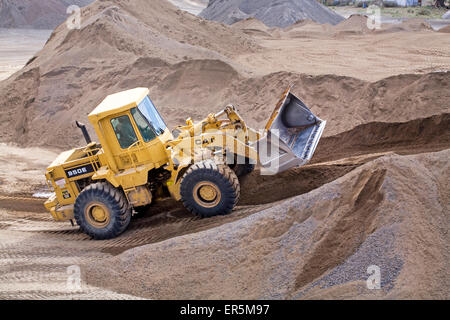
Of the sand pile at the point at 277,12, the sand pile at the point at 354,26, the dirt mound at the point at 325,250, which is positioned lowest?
the dirt mound at the point at 325,250

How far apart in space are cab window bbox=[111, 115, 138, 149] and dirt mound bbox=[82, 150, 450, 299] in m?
1.82

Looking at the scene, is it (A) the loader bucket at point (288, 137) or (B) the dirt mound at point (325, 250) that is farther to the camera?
(A) the loader bucket at point (288, 137)

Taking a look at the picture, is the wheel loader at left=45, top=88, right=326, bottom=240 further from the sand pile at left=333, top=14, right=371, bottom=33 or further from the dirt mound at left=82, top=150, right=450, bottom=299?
the sand pile at left=333, top=14, right=371, bottom=33

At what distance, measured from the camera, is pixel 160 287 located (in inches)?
228

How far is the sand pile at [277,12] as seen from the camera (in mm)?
30578

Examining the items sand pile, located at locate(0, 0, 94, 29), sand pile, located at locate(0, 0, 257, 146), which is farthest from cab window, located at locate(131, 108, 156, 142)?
sand pile, located at locate(0, 0, 94, 29)

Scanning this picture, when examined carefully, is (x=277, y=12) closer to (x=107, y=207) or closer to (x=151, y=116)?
(x=151, y=116)

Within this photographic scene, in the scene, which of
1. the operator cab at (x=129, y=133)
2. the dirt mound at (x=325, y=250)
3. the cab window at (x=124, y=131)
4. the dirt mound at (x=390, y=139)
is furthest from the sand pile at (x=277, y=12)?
the dirt mound at (x=325, y=250)

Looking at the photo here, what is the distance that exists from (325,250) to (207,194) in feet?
7.83

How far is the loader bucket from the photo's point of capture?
777 cm

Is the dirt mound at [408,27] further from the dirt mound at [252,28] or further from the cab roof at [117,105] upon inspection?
the cab roof at [117,105]

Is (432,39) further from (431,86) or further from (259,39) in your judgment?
(431,86)

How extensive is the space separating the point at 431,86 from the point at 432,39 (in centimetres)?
1000

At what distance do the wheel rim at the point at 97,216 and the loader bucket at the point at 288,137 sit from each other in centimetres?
264
